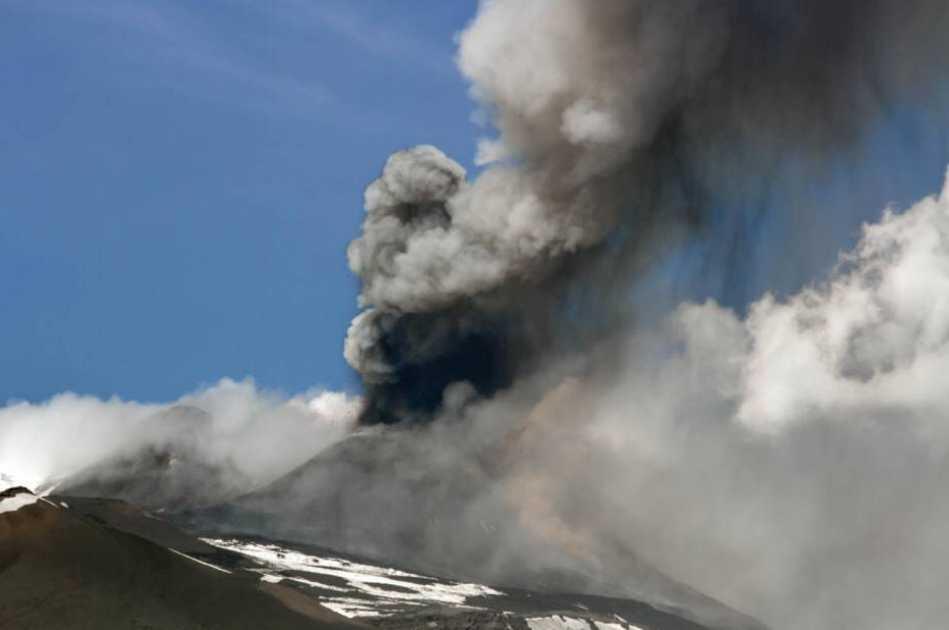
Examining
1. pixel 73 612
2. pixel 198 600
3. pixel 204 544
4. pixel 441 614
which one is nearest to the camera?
pixel 73 612

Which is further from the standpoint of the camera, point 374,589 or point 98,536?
point 374,589

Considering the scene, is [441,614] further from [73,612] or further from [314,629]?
[73,612]

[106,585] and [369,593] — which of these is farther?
[369,593]

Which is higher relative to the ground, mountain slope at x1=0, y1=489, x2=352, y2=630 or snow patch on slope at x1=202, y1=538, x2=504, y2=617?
→ snow patch on slope at x1=202, y1=538, x2=504, y2=617

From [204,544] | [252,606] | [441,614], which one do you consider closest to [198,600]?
[252,606]

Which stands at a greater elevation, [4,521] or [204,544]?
[204,544]

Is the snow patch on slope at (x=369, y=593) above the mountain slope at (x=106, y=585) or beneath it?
above

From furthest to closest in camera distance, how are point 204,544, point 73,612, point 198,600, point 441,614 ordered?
point 204,544
point 441,614
point 198,600
point 73,612

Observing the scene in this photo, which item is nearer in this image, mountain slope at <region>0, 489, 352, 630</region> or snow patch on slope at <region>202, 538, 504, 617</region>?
mountain slope at <region>0, 489, 352, 630</region>

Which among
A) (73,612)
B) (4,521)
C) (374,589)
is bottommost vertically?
(73,612)

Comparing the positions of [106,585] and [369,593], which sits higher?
[369,593]

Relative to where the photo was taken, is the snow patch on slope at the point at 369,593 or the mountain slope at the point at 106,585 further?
the snow patch on slope at the point at 369,593

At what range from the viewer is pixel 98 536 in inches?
4815

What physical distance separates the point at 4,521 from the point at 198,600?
1803 cm
